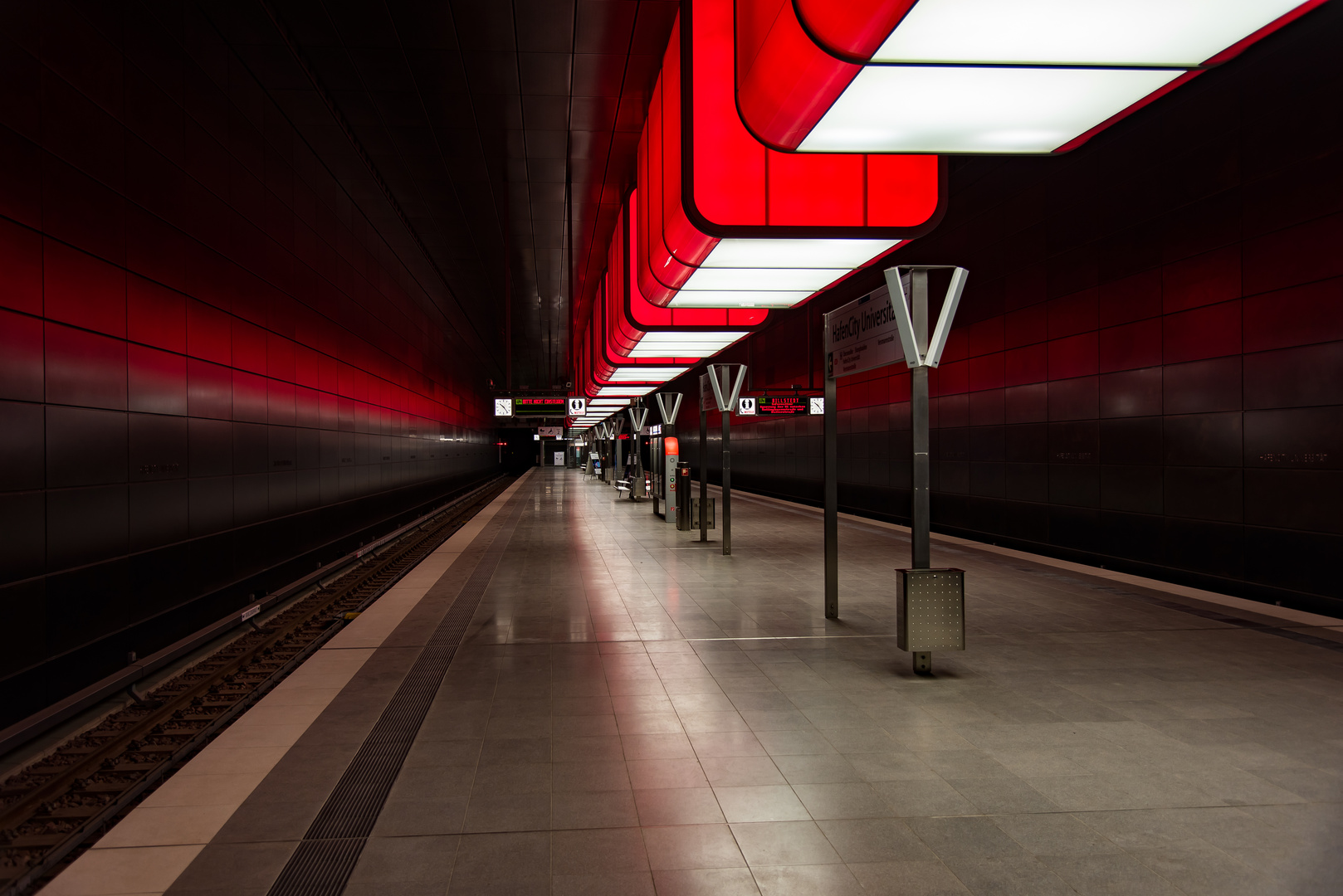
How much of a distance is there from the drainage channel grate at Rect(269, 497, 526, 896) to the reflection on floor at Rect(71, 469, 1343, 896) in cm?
6

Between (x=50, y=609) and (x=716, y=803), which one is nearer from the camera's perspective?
(x=716, y=803)

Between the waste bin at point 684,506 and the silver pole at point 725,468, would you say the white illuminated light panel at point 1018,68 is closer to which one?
the silver pole at point 725,468

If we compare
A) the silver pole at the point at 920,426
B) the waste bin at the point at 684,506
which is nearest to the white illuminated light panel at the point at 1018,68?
the silver pole at the point at 920,426

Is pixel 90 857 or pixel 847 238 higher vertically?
pixel 847 238

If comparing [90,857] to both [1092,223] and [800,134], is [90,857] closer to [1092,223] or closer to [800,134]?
[800,134]

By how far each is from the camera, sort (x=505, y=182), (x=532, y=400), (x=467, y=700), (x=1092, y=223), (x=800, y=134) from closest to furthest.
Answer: (x=800, y=134)
(x=467, y=700)
(x=1092, y=223)
(x=505, y=182)
(x=532, y=400)

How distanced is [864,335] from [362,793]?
5.80m

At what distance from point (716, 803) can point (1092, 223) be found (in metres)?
11.8

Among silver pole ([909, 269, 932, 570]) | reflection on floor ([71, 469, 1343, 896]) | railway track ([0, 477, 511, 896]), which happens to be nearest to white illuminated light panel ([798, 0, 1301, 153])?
silver pole ([909, 269, 932, 570])

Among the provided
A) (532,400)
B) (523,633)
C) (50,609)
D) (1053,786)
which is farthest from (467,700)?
(532,400)

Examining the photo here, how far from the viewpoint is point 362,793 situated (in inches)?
164

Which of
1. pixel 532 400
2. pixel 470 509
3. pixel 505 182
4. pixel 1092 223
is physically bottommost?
pixel 470 509

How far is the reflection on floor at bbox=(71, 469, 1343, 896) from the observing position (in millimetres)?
3391

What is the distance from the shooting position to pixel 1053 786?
4219mm
